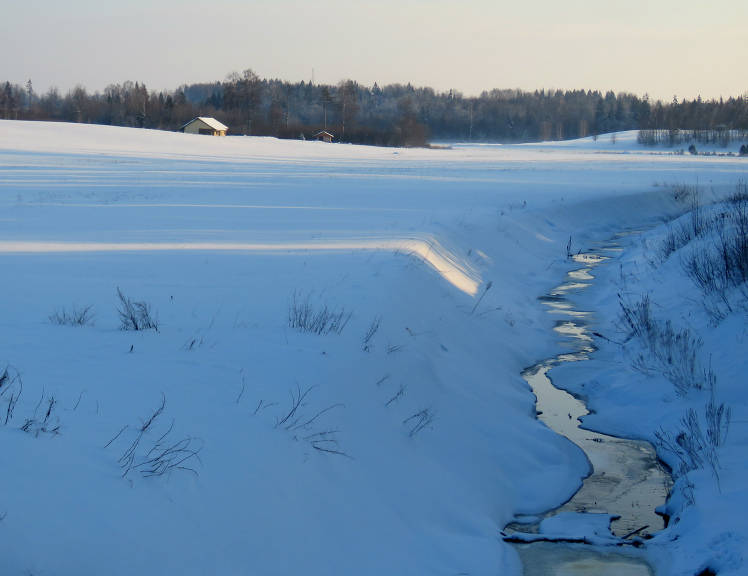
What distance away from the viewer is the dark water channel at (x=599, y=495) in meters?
5.36

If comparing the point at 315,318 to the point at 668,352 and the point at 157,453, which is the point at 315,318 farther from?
the point at 668,352

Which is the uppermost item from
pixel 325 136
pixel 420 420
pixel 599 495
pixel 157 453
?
pixel 325 136

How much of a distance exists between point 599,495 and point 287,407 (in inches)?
Answer: 122

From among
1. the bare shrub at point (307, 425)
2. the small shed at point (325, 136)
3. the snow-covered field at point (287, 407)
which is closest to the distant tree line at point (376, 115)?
the small shed at point (325, 136)

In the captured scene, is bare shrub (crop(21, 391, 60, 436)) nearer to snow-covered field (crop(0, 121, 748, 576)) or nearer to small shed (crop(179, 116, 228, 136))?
snow-covered field (crop(0, 121, 748, 576))

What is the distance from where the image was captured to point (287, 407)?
5.71m

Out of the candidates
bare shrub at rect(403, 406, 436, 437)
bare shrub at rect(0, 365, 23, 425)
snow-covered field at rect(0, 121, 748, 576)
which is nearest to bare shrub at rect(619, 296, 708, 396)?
snow-covered field at rect(0, 121, 748, 576)

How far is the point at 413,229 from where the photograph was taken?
15.3 meters

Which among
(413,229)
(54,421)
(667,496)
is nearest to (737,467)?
(667,496)

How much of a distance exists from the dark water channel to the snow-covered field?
180mm

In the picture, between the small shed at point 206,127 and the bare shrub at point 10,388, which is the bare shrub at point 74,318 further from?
the small shed at point 206,127

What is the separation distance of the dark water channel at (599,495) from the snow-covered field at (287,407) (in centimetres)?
18

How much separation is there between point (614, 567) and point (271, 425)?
9.39ft

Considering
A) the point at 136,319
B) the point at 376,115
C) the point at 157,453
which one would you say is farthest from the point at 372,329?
the point at 376,115
